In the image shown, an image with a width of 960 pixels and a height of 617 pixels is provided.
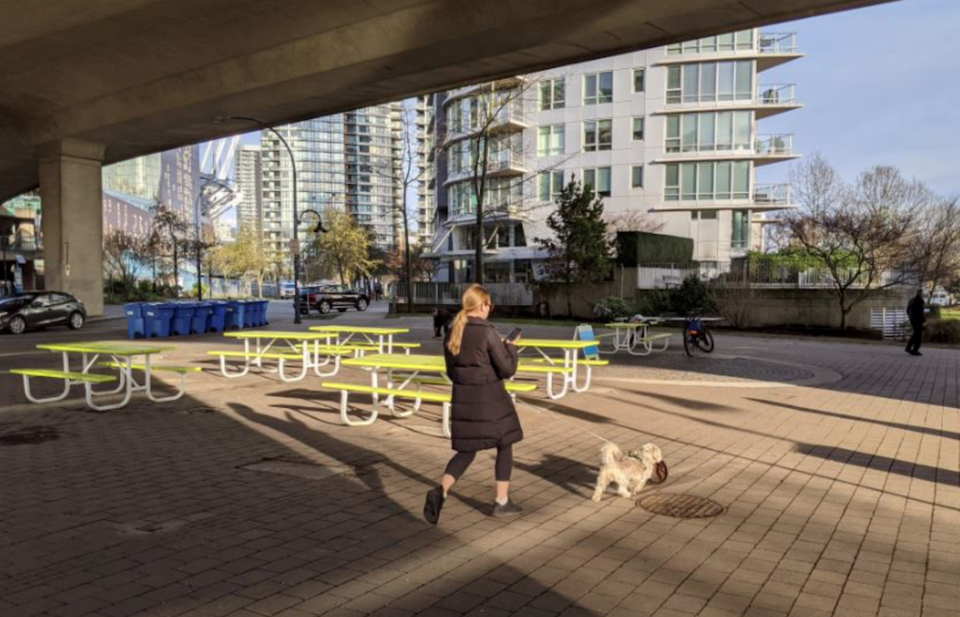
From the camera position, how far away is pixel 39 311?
2456cm

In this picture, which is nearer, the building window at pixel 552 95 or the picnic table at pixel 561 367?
the picnic table at pixel 561 367

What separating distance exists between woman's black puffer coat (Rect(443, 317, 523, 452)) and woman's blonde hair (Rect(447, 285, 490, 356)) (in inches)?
1.2

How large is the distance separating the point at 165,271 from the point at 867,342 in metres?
66.0

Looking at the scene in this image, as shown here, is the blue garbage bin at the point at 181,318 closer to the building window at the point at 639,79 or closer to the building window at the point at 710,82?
the building window at the point at 639,79

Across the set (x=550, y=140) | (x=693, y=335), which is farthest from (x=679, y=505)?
(x=550, y=140)

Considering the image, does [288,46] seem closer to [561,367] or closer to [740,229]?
[561,367]

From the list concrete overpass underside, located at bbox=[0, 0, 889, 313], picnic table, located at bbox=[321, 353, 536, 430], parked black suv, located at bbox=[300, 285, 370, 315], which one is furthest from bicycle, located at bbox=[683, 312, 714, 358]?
parked black suv, located at bbox=[300, 285, 370, 315]

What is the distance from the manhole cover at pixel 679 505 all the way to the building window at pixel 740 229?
4634 cm

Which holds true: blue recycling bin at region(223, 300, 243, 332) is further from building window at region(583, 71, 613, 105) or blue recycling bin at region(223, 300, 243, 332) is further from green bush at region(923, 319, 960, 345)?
building window at region(583, 71, 613, 105)

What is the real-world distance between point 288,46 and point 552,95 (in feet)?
119

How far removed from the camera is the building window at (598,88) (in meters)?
49.3

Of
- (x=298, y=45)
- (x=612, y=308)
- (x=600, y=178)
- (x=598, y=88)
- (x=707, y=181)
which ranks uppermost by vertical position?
(x=598, y=88)

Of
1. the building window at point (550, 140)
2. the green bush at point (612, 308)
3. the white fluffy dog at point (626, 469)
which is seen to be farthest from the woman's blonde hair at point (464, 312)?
the building window at point (550, 140)

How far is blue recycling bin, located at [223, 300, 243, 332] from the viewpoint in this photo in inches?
1002
